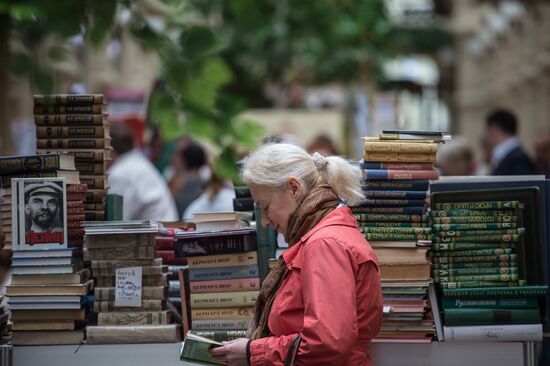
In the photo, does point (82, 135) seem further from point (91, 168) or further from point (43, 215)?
point (43, 215)

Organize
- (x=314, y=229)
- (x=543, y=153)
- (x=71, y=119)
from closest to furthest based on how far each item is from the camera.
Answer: (x=314, y=229), (x=71, y=119), (x=543, y=153)

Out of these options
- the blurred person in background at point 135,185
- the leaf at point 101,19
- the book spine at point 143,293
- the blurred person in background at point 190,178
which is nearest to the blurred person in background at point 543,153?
the blurred person in background at point 190,178

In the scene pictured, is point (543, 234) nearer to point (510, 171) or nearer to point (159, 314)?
point (159, 314)

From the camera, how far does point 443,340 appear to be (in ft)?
15.3

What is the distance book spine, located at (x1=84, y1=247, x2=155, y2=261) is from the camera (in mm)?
4770

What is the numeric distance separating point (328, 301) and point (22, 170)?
184 cm

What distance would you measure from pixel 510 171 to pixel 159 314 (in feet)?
20.2

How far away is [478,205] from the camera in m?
4.71

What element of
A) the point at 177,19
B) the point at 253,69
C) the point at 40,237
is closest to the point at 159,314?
the point at 40,237

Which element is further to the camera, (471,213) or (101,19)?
(471,213)

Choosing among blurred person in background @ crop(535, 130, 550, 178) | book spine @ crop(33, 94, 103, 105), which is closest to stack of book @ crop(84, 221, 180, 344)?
book spine @ crop(33, 94, 103, 105)

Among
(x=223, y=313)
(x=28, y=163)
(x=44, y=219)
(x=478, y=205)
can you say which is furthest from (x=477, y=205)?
(x=28, y=163)

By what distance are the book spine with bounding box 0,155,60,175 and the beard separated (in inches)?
8.5

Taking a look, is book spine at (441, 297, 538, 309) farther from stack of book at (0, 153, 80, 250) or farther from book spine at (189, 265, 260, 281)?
stack of book at (0, 153, 80, 250)
